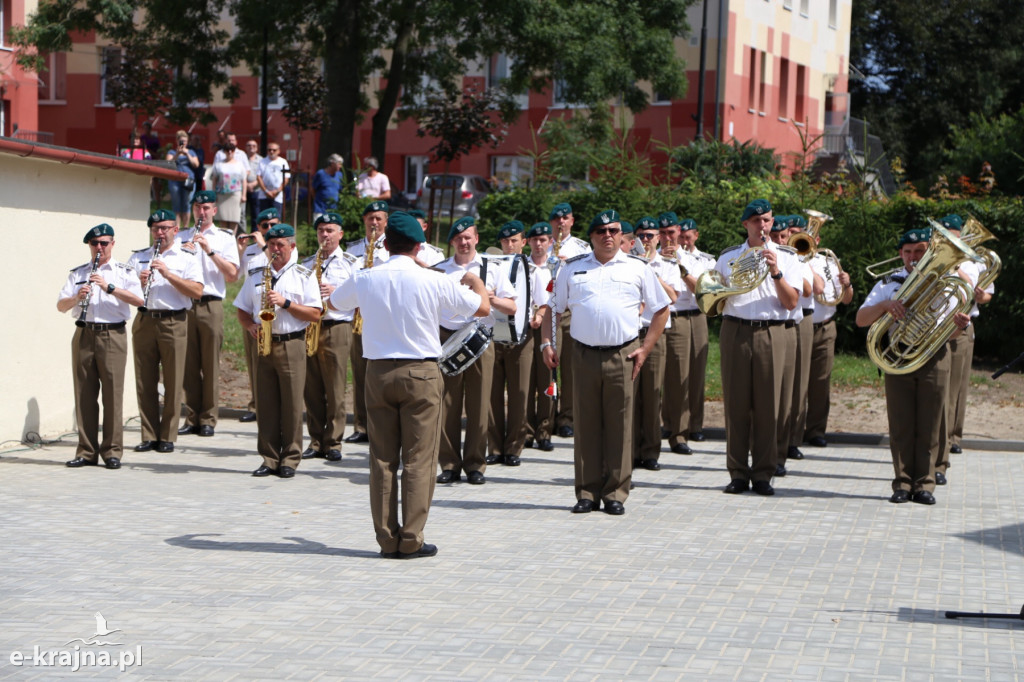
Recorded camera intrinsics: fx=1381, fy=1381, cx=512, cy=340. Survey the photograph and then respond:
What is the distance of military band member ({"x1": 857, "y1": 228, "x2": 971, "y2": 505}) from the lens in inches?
420

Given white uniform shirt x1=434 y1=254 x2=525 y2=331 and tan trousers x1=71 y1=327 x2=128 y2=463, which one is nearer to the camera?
white uniform shirt x1=434 y1=254 x2=525 y2=331

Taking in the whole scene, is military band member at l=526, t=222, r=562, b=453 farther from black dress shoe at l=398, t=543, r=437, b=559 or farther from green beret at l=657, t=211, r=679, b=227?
black dress shoe at l=398, t=543, r=437, b=559

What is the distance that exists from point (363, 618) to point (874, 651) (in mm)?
2519

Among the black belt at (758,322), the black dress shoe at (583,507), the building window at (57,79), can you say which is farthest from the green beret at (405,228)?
the building window at (57,79)

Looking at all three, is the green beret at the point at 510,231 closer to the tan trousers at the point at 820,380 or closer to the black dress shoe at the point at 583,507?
the black dress shoe at the point at 583,507

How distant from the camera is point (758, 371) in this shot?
1098 cm

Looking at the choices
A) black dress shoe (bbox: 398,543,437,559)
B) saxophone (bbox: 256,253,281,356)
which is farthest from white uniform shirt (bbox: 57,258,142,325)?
black dress shoe (bbox: 398,543,437,559)

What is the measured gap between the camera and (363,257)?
1291 centimetres

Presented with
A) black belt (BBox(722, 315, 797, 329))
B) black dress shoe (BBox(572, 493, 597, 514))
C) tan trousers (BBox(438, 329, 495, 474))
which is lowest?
black dress shoe (BBox(572, 493, 597, 514))

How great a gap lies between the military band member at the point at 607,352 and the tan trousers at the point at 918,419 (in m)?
2.10

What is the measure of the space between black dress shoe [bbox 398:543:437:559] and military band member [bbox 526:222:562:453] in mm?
4164

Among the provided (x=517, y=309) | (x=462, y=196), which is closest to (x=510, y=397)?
(x=517, y=309)

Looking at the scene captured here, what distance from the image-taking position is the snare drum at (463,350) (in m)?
10.1

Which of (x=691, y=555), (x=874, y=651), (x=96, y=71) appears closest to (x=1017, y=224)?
(x=691, y=555)
